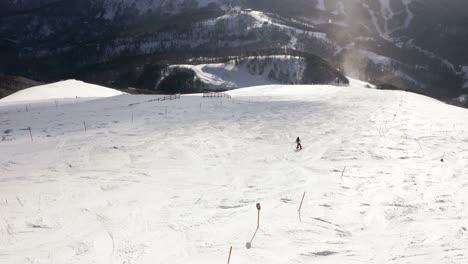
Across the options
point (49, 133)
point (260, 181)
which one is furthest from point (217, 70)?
point (260, 181)

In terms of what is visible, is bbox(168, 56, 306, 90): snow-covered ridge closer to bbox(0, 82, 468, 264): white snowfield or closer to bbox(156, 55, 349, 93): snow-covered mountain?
bbox(156, 55, 349, 93): snow-covered mountain

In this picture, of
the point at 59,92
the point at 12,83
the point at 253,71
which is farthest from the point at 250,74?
the point at 59,92

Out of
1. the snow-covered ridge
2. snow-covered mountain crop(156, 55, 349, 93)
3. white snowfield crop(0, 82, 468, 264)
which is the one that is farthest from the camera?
the snow-covered ridge

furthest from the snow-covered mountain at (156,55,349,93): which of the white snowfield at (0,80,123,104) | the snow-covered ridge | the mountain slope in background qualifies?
the white snowfield at (0,80,123,104)

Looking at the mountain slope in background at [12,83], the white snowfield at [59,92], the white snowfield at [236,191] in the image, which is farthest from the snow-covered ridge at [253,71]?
the white snowfield at [236,191]

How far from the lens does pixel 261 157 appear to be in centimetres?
2031

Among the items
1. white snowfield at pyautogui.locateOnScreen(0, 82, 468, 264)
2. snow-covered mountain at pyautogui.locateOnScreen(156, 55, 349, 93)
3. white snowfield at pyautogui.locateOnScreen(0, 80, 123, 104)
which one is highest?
snow-covered mountain at pyautogui.locateOnScreen(156, 55, 349, 93)

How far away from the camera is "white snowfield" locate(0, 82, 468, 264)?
11344mm

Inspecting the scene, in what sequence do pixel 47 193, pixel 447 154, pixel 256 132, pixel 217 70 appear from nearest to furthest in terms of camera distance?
1. pixel 47 193
2. pixel 447 154
3. pixel 256 132
4. pixel 217 70

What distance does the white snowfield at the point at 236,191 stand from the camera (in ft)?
37.2

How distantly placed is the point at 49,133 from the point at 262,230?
62.7 ft

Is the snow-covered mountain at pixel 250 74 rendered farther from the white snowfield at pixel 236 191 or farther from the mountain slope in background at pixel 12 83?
the white snowfield at pixel 236 191

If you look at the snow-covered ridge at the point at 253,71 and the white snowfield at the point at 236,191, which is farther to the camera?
the snow-covered ridge at the point at 253,71

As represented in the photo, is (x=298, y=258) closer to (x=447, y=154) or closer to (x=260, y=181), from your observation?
(x=260, y=181)
